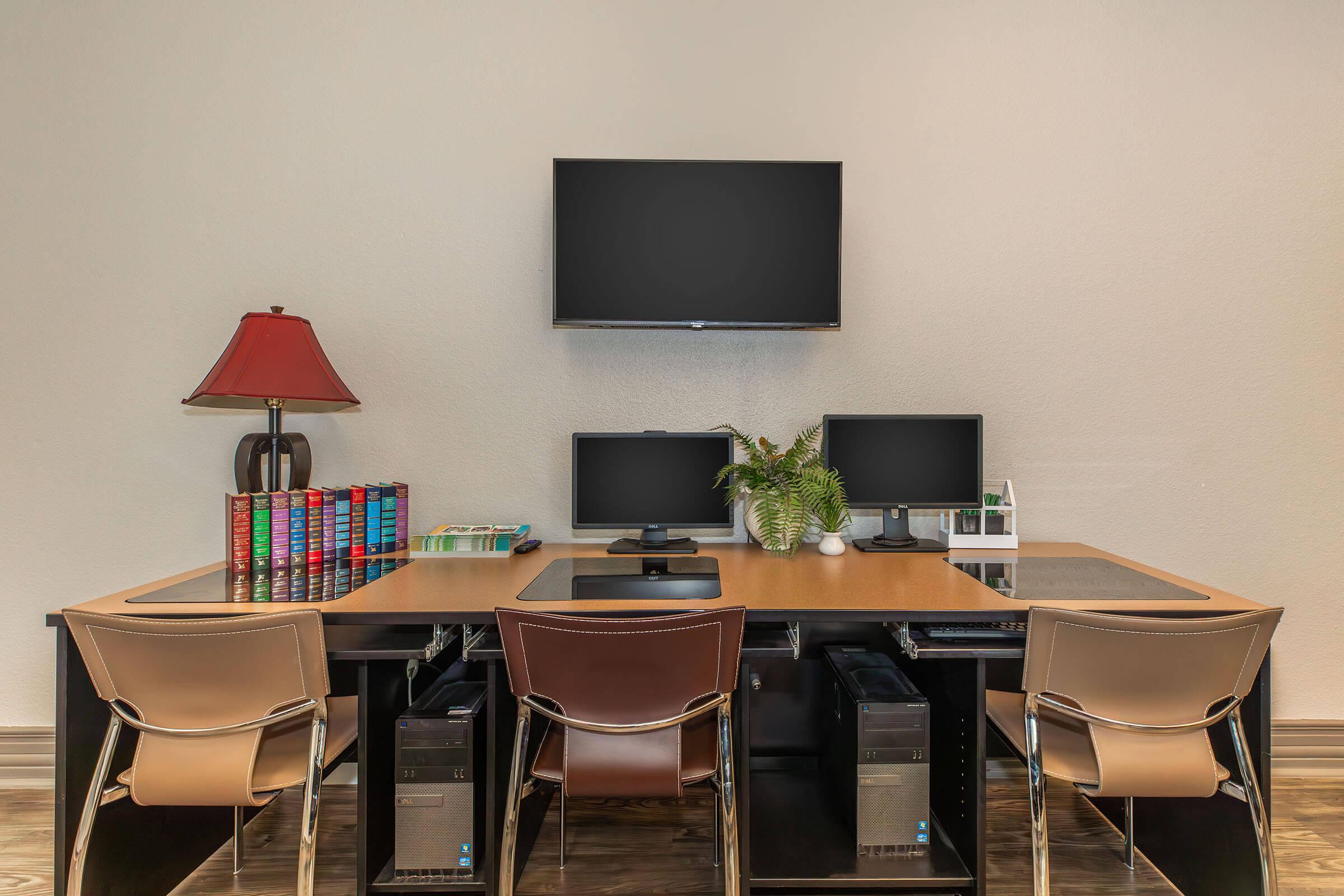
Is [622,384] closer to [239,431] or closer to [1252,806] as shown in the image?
[239,431]

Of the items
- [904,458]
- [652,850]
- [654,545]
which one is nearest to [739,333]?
[904,458]

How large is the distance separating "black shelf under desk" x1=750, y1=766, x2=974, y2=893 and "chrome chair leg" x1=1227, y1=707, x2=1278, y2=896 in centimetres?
64

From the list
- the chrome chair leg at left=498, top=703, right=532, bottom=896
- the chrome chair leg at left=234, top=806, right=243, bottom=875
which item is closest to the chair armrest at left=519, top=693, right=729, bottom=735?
the chrome chair leg at left=498, top=703, right=532, bottom=896

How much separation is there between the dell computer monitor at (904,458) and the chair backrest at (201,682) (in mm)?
1610

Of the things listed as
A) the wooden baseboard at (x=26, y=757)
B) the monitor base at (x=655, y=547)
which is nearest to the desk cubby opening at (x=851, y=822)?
the monitor base at (x=655, y=547)

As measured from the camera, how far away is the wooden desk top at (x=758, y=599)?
55.7 inches

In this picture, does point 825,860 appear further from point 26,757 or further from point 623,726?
point 26,757

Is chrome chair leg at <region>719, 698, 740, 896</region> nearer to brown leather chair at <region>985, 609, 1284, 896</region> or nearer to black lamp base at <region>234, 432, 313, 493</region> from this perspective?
brown leather chair at <region>985, 609, 1284, 896</region>

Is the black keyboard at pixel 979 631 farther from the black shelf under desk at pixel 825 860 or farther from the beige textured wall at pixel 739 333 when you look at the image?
the beige textured wall at pixel 739 333

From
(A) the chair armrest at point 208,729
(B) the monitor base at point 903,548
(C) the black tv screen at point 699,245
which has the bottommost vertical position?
(A) the chair armrest at point 208,729

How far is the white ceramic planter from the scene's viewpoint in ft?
6.63

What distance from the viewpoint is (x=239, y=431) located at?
2230mm

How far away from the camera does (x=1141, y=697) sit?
1305 millimetres

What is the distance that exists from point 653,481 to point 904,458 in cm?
86
